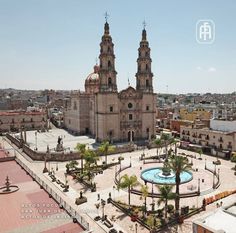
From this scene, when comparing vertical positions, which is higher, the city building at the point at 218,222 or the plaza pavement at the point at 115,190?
the city building at the point at 218,222

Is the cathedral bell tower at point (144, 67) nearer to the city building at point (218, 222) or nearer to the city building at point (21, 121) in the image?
the city building at point (21, 121)

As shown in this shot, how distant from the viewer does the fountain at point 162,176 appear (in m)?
33.2

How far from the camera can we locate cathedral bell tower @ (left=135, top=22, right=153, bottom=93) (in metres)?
58.2

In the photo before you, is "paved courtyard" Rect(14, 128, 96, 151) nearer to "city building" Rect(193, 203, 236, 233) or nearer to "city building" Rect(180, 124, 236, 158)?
"city building" Rect(180, 124, 236, 158)

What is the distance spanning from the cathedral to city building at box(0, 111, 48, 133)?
65.7 ft

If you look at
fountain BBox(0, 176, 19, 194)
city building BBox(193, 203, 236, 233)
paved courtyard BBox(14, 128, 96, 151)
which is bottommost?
fountain BBox(0, 176, 19, 194)

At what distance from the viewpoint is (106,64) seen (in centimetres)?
5478

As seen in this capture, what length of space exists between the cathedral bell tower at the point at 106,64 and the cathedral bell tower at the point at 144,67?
640 centimetres

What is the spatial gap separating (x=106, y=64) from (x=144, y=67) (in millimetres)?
8676

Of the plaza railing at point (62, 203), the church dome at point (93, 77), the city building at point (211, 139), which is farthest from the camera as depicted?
the church dome at point (93, 77)

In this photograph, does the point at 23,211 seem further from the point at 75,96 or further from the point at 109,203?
the point at 75,96

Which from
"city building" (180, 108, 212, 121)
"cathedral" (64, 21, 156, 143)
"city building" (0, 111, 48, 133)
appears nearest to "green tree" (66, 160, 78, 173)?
"cathedral" (64, 21, 156, 143)

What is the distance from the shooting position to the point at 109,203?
27.6 metres

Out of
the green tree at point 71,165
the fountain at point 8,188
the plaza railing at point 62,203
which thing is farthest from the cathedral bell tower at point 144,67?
the fountain at point 8,188
